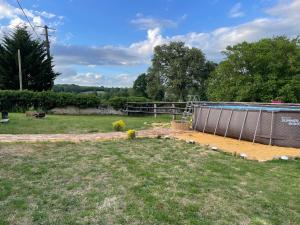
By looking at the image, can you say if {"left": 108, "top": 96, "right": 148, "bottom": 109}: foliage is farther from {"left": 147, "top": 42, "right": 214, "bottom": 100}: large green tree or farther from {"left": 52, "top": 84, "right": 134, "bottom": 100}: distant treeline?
{"left": 147, "top": 42, "right": 214, "bottom": 100}: large green tree

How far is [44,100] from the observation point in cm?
1875

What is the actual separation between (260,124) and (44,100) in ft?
45.4

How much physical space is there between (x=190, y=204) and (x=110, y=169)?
1.96m

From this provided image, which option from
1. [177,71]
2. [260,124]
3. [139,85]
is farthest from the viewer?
[139,85]

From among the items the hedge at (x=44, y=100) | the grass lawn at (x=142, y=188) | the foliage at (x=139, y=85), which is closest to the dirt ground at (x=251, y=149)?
the grass lawn at (x=142, y=188)

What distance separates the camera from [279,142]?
815 centimetres

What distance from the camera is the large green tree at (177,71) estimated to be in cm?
3447

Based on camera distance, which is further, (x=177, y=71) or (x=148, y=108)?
(x=177, y=71)

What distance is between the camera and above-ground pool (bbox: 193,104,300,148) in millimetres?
8086

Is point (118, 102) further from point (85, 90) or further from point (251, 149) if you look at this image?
point (85, 90)

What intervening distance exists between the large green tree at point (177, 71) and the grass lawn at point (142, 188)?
28.2 meters

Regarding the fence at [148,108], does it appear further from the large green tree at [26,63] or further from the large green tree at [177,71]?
the large green tree at [177,71]

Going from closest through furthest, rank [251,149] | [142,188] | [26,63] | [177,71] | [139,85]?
1. [142,188]
2. [251,149]
3. [26,63]
4. [177,71]
5. [139,85]

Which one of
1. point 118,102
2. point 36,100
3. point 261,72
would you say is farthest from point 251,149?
point 36,100
